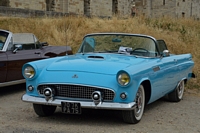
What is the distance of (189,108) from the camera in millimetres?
6648

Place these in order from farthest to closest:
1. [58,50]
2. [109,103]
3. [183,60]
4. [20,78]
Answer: [58,50], [20,78], [183,60], [109,103]

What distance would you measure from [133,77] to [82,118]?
1149 mm

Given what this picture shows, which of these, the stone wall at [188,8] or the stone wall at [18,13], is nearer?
the stone wall at [18,13]

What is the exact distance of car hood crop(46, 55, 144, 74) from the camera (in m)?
5.15

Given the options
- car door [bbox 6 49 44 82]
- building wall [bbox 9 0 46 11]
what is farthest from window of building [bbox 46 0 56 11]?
car door [bbox 6 49 44 82]

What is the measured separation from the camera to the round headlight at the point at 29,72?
543cm

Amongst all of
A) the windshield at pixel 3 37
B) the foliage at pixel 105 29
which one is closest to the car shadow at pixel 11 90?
the windshield at pixel 3 37

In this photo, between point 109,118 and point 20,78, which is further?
point 20,78

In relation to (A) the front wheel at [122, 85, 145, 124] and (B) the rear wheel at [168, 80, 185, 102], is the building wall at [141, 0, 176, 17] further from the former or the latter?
(A) the front wheel at [122, 85, 145, 124]

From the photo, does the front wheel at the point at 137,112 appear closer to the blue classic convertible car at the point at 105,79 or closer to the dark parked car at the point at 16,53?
the blue classic convertible car at the point at 105,79

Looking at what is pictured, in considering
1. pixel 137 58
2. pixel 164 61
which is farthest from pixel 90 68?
pixel 164 61

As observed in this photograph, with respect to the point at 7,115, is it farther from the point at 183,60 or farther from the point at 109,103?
the point at 183,60

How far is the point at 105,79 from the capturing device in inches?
195

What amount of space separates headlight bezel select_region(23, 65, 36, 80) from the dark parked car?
1823 millimetres
